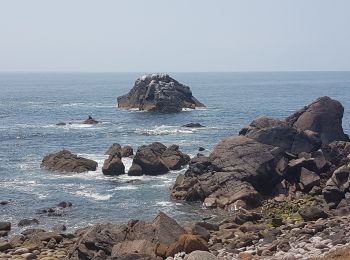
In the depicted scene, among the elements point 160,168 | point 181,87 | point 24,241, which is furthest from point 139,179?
point 181,87

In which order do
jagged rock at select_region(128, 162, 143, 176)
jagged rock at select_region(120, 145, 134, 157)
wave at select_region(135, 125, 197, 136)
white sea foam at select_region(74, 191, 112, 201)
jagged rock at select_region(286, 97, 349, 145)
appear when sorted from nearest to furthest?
white sea foam at select_region(74, 191, 112, 201) < jagged rock at select_region(128, 162, 143, 176) < jagged rock at select_region(286, 97, 349, 145) < jagged rock at select_region(120, 145, 134, 157) < wave at select_region(135, 125, 197, 136)

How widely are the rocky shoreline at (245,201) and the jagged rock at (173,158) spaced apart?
0.39 feet

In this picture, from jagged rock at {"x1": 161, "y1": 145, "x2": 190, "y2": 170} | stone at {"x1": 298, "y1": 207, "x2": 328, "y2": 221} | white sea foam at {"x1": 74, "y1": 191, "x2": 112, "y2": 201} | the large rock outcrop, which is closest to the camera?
stone at {"x1": 298, "y1": 207, "x2": 328, "y2": 221}

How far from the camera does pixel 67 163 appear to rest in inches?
2483

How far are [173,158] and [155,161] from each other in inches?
142

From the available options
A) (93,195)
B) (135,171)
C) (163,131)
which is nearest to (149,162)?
(135,171)

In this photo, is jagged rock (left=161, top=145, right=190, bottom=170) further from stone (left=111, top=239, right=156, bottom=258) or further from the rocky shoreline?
stone (left=111, top=239, right=156, bottom=258)

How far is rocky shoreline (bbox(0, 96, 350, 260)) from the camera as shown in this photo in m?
29.6

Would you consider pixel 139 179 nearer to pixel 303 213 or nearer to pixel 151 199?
pixel 151 199

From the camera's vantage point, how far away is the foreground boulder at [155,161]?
59.1 metres

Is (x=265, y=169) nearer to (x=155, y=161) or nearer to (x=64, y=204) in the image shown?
(x=155, y=161)

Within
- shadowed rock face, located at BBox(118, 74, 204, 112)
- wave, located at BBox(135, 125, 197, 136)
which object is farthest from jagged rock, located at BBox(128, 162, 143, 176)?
shadowed rock face, located at BBox(118, 74, 204, 112)

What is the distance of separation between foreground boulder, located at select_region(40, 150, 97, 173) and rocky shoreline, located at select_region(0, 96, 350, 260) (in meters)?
0.14

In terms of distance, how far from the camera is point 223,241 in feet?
109
